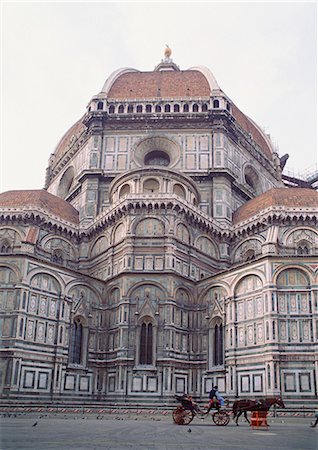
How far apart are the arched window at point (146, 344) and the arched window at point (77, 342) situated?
13.7ft

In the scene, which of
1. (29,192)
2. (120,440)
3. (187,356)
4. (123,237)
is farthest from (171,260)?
(120,440)

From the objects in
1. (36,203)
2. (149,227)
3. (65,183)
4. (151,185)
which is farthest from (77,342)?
(65,183)

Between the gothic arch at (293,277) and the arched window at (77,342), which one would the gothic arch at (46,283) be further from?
the gothic arch at (293,277)

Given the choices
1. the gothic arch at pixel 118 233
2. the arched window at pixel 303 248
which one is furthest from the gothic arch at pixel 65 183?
the arched window at pixel 303 248

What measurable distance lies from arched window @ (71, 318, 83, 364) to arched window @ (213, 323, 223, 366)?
29.0 feet

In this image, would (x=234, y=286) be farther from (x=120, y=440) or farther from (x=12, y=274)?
(x=120, y=440)

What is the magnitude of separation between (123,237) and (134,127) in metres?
13.2

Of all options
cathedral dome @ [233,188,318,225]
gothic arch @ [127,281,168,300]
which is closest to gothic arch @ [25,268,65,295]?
gothic arch @ [127,281,168,300]

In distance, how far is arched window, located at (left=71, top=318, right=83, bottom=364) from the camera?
32875 millimetres

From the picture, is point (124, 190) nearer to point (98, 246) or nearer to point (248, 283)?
point (98, 246)

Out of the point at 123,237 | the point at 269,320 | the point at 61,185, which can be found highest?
the point at 61,185

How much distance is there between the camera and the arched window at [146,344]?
32219 mm

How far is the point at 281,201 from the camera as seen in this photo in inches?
1480

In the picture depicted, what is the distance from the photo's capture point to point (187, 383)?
32500 mm
